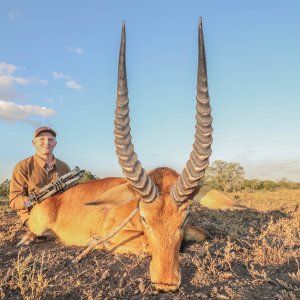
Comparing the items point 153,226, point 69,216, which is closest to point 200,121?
point 153,226

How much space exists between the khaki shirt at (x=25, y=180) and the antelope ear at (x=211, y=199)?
4837 mm

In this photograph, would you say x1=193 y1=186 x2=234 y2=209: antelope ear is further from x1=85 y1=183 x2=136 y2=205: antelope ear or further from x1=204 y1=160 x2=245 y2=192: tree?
x1=204 y1=160 x2=245 y2=192: tree

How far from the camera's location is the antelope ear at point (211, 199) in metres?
6.21

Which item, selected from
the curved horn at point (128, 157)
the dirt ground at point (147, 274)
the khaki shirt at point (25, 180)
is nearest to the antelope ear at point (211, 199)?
the dirt ground at point (147, 274)

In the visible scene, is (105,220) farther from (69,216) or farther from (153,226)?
(153,226)

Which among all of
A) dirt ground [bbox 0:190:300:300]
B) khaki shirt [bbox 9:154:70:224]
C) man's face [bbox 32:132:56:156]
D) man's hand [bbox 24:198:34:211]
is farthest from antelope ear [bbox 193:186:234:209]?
man's face [bbox 32:132:56:156]

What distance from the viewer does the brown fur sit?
518cm

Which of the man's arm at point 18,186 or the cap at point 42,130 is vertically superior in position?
the cap at point 42,130

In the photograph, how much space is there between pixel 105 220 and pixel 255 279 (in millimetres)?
3441

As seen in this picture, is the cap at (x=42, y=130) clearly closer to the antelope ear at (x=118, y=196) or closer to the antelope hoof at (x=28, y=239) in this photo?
the antelope hoof at (x=28, y=239)

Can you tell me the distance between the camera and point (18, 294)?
498cm

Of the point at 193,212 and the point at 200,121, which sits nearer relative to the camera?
the point at 200,121

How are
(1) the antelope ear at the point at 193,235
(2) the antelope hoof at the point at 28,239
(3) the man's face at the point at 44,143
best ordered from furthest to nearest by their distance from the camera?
(3) the man's face at the point at 44,143 → (2) the antelope hoof at the point at 28,239 → (1) the antelope ear at the point at 193,235

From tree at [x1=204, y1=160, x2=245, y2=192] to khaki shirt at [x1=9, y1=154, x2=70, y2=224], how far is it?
958 inches
